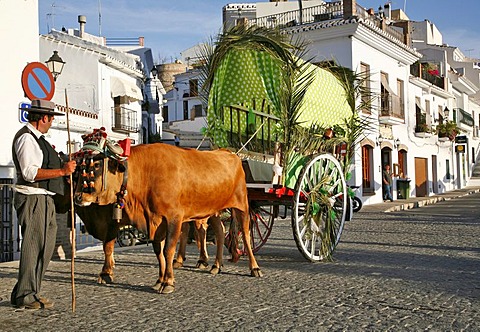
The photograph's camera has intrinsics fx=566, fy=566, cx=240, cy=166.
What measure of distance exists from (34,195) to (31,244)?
0.45 metres

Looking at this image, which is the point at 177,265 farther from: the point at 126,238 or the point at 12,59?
the point at 12,59

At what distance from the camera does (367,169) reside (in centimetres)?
2295

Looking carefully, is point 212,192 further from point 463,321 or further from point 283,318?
point 463,321

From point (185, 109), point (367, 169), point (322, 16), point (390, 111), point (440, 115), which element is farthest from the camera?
point (185, 109)

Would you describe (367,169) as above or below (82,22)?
below

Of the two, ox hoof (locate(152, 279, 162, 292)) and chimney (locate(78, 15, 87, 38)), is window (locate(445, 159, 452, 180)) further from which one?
ox hoof (locate(152, 279, 162, 292))

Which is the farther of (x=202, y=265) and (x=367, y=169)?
(x=367, y=169)

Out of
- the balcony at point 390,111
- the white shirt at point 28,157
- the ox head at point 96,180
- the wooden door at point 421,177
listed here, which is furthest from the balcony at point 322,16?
the white shirt at point 28,157

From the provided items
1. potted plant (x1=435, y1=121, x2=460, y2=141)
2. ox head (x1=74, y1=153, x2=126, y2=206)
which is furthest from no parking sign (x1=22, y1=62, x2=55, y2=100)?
potted plant (x1=435, y1=121, x2=460, y2=141)

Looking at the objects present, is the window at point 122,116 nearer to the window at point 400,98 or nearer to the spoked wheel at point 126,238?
the spoked wheel at point 126,238

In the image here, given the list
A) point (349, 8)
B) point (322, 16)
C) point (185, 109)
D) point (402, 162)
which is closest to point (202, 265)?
A: point (349, 8)

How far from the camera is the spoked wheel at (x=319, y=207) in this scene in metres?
7.62

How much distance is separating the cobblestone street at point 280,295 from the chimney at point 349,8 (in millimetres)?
13636

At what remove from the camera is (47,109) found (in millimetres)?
5273
